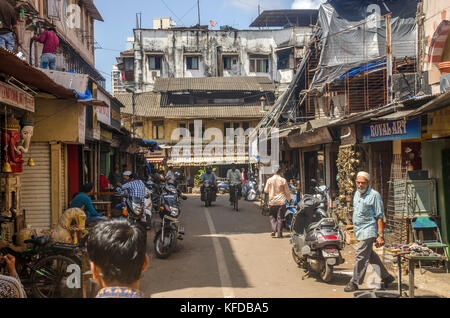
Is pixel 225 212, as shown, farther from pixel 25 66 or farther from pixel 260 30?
pixel 260 30

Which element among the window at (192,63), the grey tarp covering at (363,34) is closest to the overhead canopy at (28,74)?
the grey tarp covering at (363,34)

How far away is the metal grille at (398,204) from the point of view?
7977mm

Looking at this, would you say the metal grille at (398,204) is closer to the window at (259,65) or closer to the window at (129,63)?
the window at (259,65)

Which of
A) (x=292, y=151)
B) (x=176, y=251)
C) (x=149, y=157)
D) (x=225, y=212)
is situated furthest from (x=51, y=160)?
(x=149, y=157)

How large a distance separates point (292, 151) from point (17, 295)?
17.7m

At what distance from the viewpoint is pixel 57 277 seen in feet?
19.7

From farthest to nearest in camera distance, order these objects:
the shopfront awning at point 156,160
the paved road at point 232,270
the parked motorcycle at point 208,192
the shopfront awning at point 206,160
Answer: the shopfront awning at point 156,160 → the shopfront awning at point 206,160 → the parked motorcycle at point 208,192 → the paved road at point 232,270

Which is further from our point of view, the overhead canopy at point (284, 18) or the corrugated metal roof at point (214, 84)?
the overhead canopy at point (284, 18)

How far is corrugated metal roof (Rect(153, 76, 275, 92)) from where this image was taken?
37.3m

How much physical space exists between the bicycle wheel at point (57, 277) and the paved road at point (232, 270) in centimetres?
106

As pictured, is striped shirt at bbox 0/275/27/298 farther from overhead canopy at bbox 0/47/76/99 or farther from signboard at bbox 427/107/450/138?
signboard at bbox 427/107/450/138

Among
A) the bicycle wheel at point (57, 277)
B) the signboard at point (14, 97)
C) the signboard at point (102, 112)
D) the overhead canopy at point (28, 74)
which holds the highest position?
the signboard at point (102, 112)

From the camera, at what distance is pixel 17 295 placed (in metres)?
3.47

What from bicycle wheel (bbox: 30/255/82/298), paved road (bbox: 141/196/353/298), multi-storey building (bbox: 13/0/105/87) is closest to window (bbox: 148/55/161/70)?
multi-storey building (bbox: 13/0/105/87)
